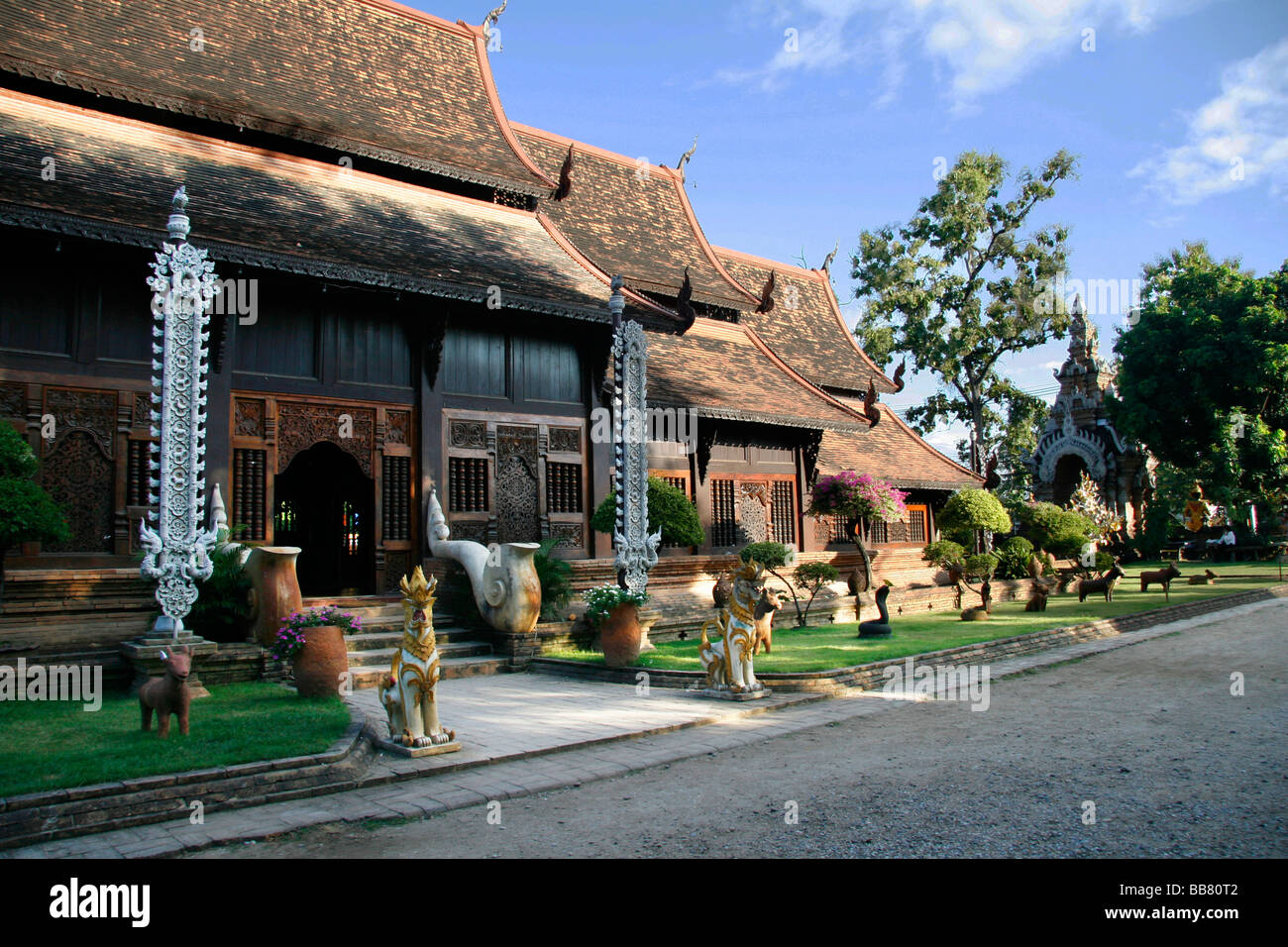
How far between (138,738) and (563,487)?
930 centimetres

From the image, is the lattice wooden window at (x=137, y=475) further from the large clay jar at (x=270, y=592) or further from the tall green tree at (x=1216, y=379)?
the tall green tree at (x=1216, y=379)

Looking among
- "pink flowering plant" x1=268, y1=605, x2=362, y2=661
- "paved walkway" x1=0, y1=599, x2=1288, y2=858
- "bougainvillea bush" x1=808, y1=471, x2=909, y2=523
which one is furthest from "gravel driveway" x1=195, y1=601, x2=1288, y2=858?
"bougainvillea bush" x1=808, y1=471, x2=909, y2=523

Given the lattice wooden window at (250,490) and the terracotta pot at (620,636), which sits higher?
the lattice wooden window at (250,490)

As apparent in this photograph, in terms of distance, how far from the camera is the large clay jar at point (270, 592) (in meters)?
10.2

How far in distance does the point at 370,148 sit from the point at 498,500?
6356mm

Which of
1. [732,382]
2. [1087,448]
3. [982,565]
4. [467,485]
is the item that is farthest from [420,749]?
[1087,448]

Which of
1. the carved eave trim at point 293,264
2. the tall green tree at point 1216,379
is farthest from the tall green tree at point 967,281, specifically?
the carved eave trim at point 293,264

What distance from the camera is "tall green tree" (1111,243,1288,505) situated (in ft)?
99.1

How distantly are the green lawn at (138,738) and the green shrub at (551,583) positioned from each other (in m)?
4.39

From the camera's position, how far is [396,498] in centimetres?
1382

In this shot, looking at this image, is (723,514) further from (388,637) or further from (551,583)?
(388,637)

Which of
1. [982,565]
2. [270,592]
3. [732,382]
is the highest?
[732,382]

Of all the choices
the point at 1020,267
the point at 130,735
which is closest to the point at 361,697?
the point at 130,735

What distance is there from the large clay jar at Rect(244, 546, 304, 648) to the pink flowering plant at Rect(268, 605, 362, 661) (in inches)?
25.8
